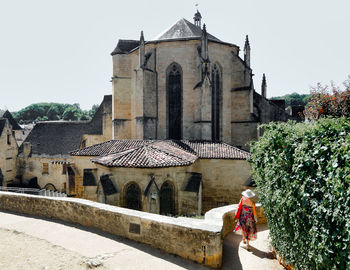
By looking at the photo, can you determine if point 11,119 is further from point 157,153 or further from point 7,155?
point 157,153

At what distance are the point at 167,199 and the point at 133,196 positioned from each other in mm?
1689

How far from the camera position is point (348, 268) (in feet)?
9.23

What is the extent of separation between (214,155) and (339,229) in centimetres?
1169

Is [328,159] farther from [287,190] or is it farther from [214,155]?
[214,155]

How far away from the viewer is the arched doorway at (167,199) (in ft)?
37.6

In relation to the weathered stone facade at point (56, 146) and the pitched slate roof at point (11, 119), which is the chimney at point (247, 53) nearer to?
the weathered stone facade at point (56, 146)

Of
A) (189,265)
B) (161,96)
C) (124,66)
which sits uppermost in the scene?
(124,66)

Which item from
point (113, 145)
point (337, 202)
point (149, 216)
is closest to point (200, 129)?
point (113, 145)

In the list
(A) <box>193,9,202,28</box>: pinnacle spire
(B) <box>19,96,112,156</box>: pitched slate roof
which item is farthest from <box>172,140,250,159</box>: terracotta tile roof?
(A) <box>193,9,202,28</box>: pinnacle spire

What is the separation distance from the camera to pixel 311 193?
3.65 metres

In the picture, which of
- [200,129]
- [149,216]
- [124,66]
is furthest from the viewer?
[124,66]

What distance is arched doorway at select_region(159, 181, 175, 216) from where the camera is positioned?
11445 millimetres

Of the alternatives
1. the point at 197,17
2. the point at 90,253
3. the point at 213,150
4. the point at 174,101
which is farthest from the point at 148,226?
the point at 197,17

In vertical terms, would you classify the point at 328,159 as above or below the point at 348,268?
above
